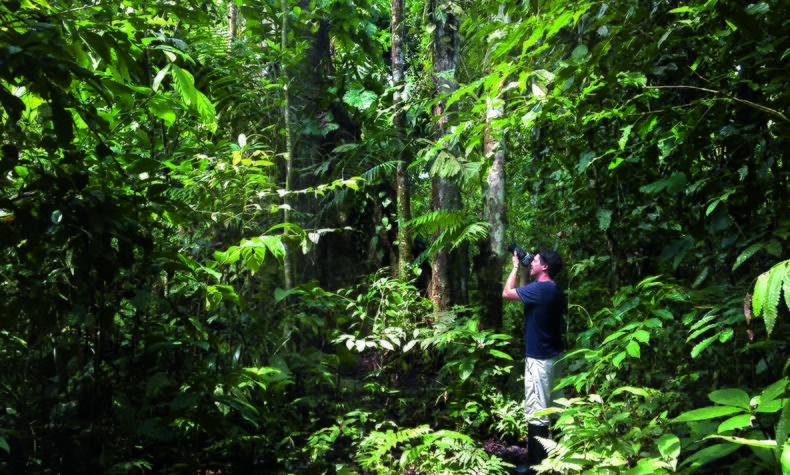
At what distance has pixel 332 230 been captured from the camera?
388cm

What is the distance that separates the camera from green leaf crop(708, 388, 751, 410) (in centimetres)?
158

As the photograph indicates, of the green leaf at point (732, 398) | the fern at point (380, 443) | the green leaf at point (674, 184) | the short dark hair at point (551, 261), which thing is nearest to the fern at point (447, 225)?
the short dark hair at point (551, 261)

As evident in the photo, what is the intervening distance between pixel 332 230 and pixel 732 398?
269 cm

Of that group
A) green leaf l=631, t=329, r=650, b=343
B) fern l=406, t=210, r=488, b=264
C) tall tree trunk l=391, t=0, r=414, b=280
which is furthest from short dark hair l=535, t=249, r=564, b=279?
green leaf l=631, t=329, r=650, b=343

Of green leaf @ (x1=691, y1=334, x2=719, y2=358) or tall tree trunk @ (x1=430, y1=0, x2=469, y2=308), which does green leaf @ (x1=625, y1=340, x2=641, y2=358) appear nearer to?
green leaf @ (x1=691, y1=334, x2=719, y2=358)

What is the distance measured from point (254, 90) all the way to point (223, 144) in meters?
1.04

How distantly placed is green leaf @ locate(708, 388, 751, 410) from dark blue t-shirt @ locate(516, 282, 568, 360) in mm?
3005

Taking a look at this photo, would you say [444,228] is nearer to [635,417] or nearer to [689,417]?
[635,417]

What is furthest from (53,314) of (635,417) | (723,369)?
(723,369)

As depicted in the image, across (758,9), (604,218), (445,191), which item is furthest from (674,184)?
(445,191)

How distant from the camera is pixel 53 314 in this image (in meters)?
2.61

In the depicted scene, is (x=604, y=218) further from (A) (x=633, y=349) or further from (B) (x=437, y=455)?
(B) (x=437, y=455)

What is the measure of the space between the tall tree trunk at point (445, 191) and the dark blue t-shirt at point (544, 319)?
1316 millimetres

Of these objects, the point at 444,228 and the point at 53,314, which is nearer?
the point at 53,314
